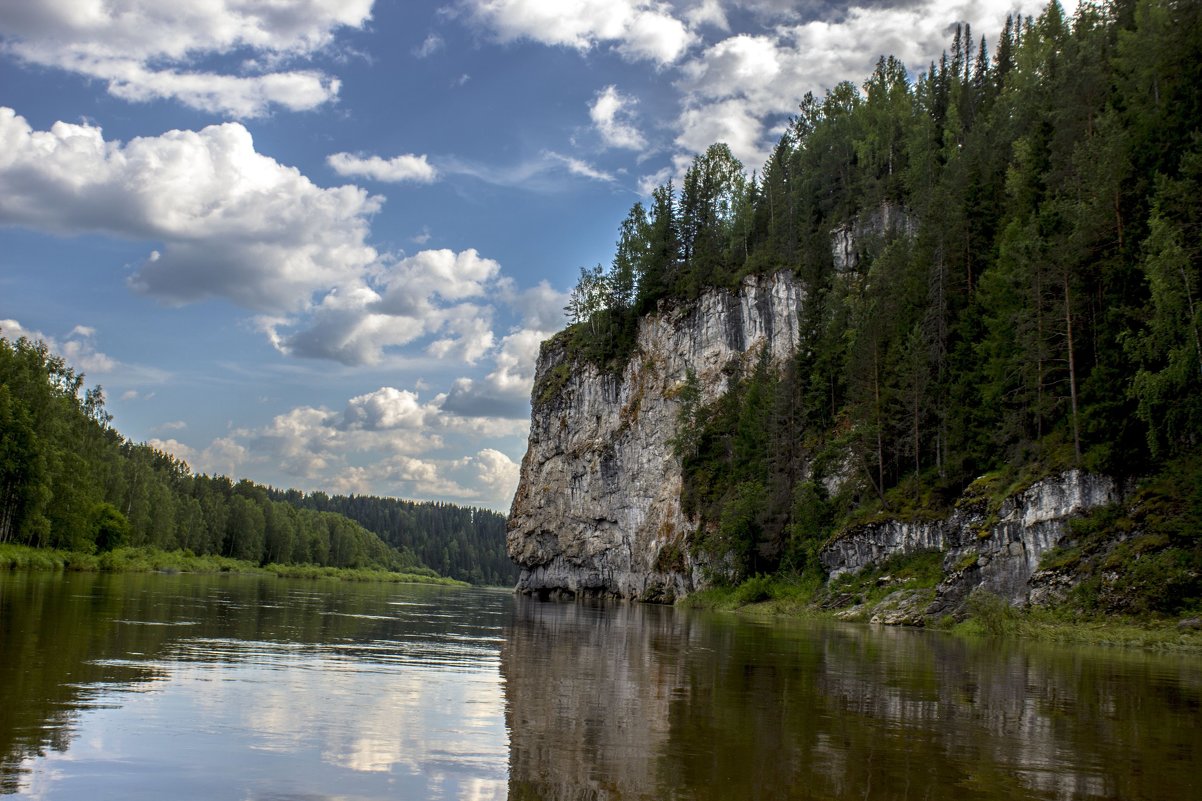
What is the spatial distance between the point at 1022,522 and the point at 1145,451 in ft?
19.0

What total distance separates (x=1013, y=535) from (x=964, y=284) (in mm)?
23486

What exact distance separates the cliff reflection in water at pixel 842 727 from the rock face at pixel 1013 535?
1677cm

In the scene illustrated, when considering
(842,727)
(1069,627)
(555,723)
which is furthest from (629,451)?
(555,723)

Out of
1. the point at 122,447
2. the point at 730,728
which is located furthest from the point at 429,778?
the point at 122,447

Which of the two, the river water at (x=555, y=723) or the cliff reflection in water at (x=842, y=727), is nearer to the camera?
the river water at (x=555, y=723)

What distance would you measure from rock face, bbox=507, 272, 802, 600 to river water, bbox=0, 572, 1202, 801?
6260 centimetres

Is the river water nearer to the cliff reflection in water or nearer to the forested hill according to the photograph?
the cliff reflection in water

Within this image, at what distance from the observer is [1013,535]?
1620 inches

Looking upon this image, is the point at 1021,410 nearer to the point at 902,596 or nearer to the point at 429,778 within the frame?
the point at 902,596

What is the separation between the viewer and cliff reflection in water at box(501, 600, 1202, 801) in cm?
877

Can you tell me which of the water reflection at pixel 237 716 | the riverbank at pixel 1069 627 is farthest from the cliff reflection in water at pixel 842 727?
the riverbank at pixel 1069 627

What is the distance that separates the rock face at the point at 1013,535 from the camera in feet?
129

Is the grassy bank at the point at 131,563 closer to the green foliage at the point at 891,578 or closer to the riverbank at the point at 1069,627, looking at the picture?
the riverbank at the point at 1069,627

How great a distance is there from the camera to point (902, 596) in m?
47.2
